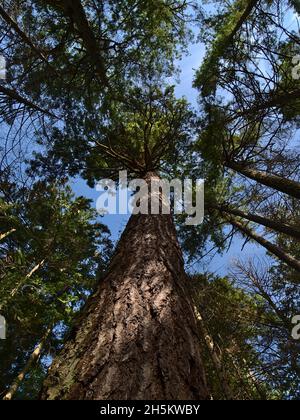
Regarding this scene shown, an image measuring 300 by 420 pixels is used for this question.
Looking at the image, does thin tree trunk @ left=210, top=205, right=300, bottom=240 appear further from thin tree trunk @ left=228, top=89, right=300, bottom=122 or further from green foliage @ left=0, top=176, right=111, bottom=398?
green foliage @ left=0, top=176, right=111, bottom=398

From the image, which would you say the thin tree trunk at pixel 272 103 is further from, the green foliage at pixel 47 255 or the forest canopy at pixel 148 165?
the green foliage at pixel 47 255

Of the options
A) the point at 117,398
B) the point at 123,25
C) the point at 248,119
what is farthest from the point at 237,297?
the point at 117,398

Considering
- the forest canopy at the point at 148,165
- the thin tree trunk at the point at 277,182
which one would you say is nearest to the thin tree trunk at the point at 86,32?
the forest canopy at the point at 148,165

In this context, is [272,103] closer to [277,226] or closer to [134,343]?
[277,226]

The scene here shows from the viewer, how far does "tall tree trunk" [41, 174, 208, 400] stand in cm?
181

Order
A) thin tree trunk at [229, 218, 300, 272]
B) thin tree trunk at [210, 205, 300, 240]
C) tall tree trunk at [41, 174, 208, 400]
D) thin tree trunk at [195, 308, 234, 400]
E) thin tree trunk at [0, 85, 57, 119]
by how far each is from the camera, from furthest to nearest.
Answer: thin tree trunk at [229, 218, 300, 272], thin tree trunk at [210, 205, 300, 240], thin tree trunk at [0, 85, 57, 119], thin tree trunk at [195, 308, 234, 400], tall tree trunk at [41, 174, 208, 400]

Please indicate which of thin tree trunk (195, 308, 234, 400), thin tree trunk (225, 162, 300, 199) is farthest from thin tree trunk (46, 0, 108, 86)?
thin tree trunk (195, 308, 234, 400)

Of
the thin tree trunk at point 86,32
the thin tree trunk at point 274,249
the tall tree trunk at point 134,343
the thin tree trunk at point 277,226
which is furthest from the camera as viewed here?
the thin tree trunk at point 274,249

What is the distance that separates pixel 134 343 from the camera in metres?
2.13

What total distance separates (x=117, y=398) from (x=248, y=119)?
6.66 metres

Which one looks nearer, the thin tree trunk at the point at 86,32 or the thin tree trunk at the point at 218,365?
the thin tree trunk at the point at 218,365

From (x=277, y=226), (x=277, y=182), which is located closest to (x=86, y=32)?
(x=277, y=182)

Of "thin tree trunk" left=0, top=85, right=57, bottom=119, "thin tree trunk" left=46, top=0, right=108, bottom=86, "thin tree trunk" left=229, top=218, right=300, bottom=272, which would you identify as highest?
"thin tree trunk" left=46, top=0, right=108, bottom=86

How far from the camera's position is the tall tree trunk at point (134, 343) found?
181cm
